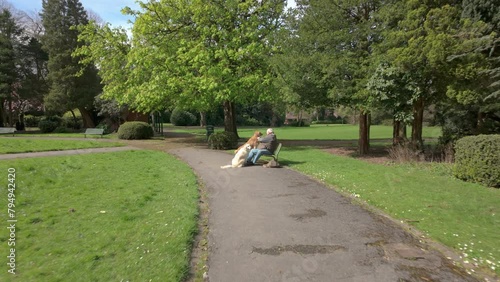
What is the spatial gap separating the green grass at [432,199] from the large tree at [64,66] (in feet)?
94.7

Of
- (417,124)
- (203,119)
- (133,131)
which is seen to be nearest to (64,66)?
(133,131)

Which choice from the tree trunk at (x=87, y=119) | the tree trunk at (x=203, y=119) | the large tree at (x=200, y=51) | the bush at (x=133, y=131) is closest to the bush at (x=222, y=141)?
the large tree at (x=200, y=51)

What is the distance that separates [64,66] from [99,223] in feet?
112

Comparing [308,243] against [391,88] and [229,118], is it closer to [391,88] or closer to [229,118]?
[391,88]

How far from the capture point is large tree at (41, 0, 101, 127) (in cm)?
3266

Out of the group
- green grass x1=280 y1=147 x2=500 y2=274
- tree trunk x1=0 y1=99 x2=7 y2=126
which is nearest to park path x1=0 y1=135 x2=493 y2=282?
green grass x1=280 y1=147 x2=500 y2=274

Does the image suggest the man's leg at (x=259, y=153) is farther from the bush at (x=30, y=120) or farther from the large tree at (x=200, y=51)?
the bush at (x=30, y=120)

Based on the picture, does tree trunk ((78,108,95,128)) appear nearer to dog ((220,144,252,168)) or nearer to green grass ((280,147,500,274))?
dog ((220,144,252,168))

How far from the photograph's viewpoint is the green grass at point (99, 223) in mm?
3873

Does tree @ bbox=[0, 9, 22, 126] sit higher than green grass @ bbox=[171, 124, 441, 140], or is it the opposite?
tree @ bbox=[0, 9, 22, 126]

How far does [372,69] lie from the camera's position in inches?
503

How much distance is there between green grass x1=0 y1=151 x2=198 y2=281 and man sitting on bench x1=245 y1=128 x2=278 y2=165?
7.35 feet

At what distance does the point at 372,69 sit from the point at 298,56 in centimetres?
333

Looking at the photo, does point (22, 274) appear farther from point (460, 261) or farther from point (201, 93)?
point (201, 93)
